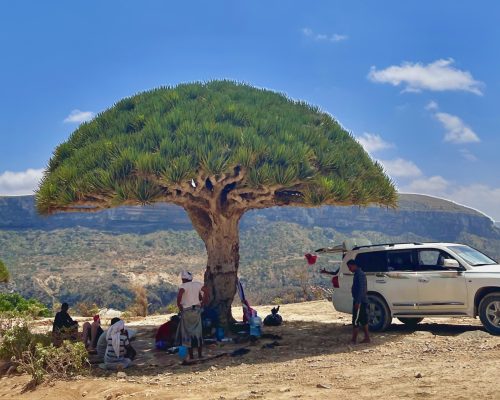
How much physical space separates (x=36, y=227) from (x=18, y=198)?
8.78 meters

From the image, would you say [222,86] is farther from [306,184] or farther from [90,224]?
[90,224]

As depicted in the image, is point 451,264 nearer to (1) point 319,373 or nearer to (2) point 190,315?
(1) point 319,373

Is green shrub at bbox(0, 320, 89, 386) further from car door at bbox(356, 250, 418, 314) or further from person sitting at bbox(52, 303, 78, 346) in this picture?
car door at bbox(356, 250, 418, 314)

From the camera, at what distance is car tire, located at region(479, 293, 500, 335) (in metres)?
12.3

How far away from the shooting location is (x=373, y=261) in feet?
46.6

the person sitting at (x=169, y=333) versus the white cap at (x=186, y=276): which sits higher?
the white cap at (x=186, y=276)

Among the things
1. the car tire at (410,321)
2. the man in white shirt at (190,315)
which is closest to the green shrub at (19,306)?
the man in white shirt at (190,315)

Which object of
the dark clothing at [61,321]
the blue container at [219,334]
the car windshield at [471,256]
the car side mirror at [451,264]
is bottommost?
the blue container at [219,334]

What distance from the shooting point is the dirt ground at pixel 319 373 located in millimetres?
8016

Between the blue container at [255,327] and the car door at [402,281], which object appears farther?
the car door at [402,281]

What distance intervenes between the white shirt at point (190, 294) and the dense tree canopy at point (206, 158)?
210 cm

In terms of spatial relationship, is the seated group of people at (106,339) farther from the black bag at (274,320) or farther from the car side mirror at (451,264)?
the car side mirror at (451,264)

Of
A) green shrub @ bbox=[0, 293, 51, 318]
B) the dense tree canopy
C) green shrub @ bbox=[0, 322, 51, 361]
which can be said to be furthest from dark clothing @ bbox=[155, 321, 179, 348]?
green shrub @ bbox=[0, 293, 51, 318]

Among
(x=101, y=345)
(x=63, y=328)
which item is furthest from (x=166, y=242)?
(x=101, y=345)
